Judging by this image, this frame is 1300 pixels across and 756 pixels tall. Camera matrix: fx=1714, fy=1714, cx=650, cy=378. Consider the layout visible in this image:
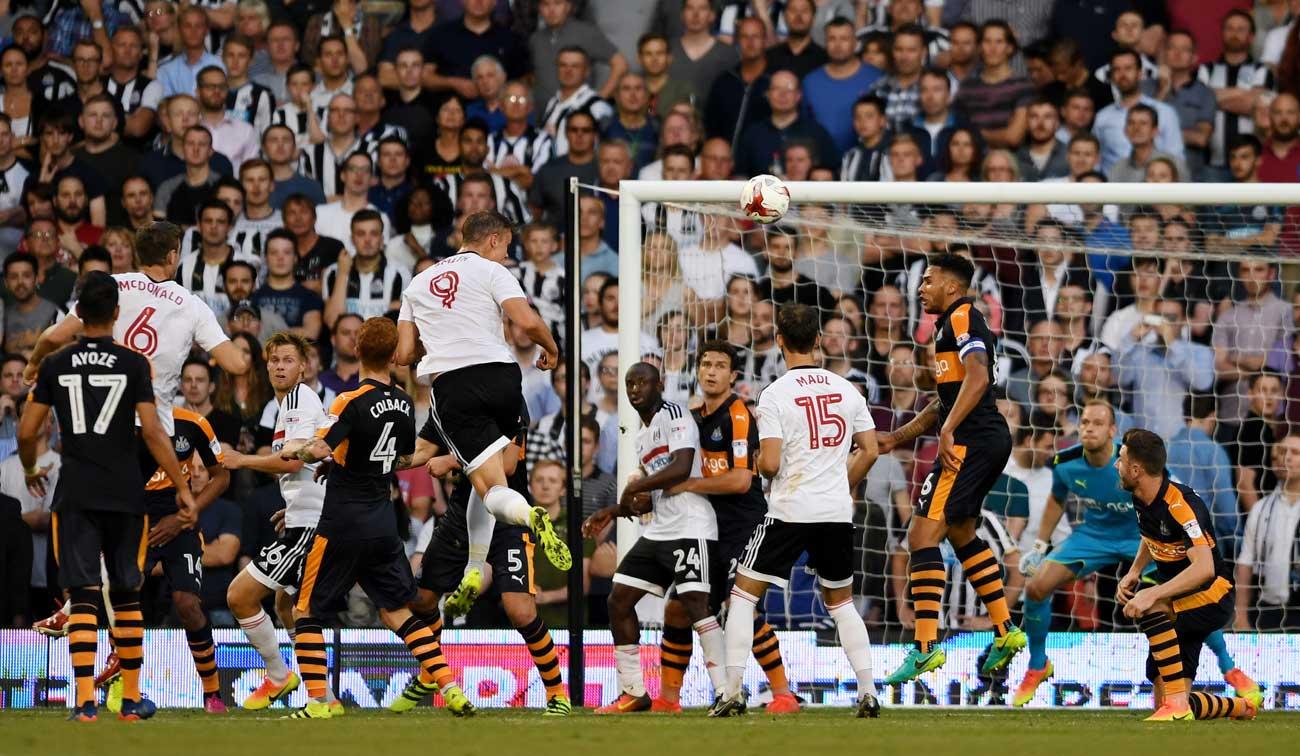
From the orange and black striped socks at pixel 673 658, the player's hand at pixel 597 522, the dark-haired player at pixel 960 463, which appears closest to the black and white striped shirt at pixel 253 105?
the player's hand at pixel 597 522

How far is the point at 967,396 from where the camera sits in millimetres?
9156

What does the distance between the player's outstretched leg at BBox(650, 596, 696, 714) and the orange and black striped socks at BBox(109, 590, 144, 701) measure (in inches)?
120

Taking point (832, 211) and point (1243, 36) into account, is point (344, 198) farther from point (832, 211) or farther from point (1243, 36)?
point (1243, 36)

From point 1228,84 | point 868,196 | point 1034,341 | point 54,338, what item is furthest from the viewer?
point 1228,84

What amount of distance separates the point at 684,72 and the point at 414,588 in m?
7.20

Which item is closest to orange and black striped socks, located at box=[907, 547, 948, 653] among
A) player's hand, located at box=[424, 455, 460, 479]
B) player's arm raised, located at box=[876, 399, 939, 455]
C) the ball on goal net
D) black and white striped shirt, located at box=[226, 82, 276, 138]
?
player's arm raised, located at box=[876, 399, 939, 455]

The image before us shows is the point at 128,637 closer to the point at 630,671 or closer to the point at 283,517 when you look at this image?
the point at 283,517

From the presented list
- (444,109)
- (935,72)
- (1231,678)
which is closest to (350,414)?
(1231,678)

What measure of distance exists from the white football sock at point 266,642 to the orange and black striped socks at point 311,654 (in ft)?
2.81

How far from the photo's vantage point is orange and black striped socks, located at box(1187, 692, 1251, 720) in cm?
917

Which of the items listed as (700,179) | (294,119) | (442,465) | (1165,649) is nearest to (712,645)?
(442,465)

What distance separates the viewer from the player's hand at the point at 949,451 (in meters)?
9.27

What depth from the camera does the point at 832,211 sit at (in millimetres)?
13203

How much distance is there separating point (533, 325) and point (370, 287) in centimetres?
545
